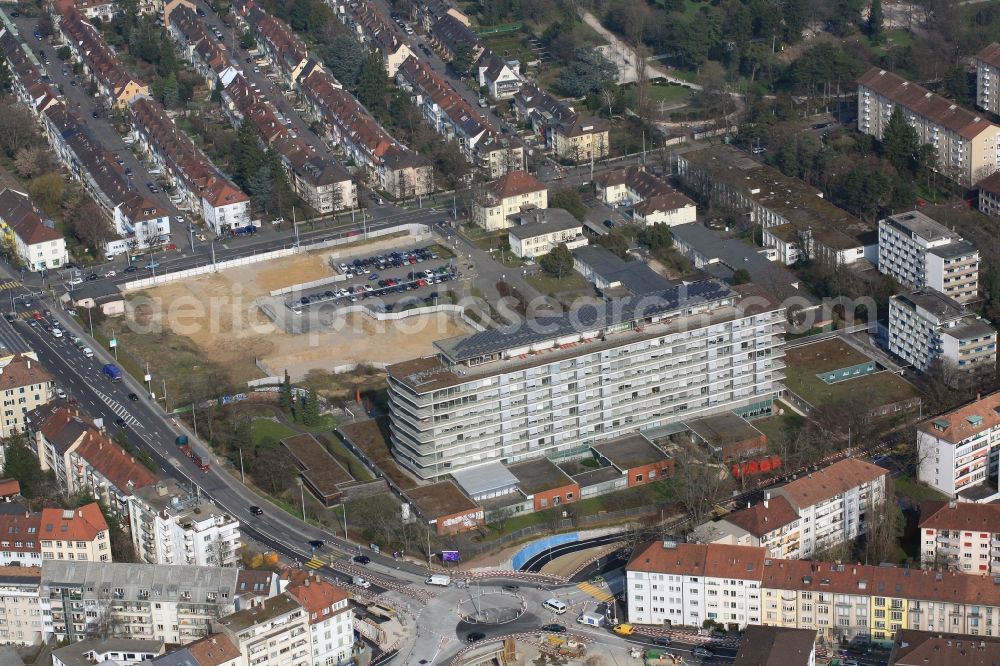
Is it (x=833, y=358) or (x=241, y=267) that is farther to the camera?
(x=241, y=267)

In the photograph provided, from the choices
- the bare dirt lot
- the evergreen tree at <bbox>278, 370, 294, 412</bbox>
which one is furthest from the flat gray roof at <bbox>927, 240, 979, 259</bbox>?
the evergreen tree at <bbox>278, 370, 294, 412</bbox>

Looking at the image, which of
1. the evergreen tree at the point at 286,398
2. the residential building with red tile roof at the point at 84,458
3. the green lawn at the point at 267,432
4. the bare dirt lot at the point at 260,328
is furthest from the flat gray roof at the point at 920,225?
the residential building with red tile roof at the point at 84,458

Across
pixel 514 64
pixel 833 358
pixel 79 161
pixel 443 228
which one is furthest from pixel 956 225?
pixel 79 161

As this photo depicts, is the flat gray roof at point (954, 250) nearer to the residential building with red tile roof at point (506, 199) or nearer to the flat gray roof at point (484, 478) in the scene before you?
the residential building with red tile roof at point (506, 199)

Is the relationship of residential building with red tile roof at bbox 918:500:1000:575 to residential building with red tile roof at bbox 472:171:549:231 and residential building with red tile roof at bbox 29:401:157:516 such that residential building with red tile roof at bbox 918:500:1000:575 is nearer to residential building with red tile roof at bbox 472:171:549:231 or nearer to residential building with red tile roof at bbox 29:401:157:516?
residential building with red tile roof at bbox 29:401:157:516

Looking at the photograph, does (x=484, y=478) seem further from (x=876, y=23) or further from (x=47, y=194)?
(x=876, y=23)

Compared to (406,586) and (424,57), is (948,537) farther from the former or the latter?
(424,57)

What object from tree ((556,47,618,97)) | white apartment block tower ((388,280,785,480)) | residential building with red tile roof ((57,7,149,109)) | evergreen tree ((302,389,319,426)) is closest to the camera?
white apartment block tower ((388,280,785,480))
